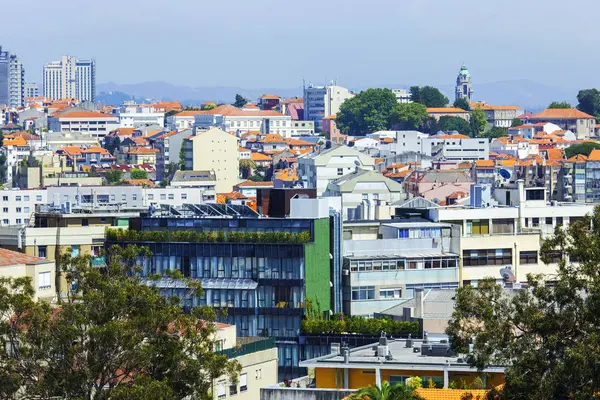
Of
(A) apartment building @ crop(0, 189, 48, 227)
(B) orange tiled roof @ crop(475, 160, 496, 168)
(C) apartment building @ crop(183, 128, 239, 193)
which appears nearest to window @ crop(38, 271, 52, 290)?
(A) apartment building @ crop(0, 189, 48, 227)

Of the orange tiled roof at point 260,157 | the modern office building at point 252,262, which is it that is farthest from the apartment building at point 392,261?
the orange tiled roof at point 260,157

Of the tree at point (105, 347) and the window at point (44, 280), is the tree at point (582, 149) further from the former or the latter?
the tree at point (105, 347)

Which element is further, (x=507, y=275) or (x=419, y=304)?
(x=507, y=275)

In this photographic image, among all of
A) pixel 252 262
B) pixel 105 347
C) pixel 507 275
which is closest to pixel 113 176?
pixel 507 275

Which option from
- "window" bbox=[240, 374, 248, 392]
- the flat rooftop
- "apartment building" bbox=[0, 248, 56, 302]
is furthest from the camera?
"apartment building" bbox=[0, 248, 56, 302]

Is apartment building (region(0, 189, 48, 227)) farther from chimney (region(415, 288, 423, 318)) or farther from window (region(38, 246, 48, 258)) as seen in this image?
chimney (region(415, 288, 423, 318))

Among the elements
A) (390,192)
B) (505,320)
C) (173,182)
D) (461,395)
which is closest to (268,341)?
(461,395)

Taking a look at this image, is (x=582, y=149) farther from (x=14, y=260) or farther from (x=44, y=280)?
(x=44, y=280)
